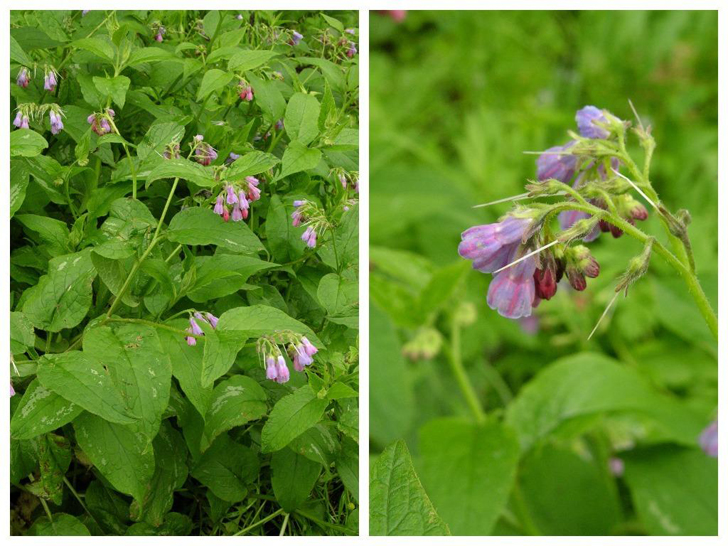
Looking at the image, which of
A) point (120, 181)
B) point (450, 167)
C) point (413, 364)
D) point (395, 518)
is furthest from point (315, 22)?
point (450, 167)

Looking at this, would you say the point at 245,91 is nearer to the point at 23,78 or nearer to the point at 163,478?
the point at 23,78

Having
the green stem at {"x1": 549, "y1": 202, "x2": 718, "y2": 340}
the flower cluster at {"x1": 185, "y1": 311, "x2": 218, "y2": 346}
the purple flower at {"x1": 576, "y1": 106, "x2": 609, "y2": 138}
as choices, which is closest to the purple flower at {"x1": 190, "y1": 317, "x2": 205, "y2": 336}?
the flower cluster at {"x1": 185, "y1": 311, "x2": 218, "y2": 346}

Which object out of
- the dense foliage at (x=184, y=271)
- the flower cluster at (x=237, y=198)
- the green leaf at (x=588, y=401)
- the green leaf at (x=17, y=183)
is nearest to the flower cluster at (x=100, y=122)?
the dense foliage at (x=184, y=271)

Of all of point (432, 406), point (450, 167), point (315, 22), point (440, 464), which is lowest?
point (432, 406)

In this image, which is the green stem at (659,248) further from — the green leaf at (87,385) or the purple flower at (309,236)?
the green leaf at (87,385)

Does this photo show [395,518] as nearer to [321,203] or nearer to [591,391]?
[321,203]

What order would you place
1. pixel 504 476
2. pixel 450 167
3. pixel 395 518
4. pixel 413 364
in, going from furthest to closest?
pixel 450 167, pixel 413 364, pixel 504 476, pixel 395 518
